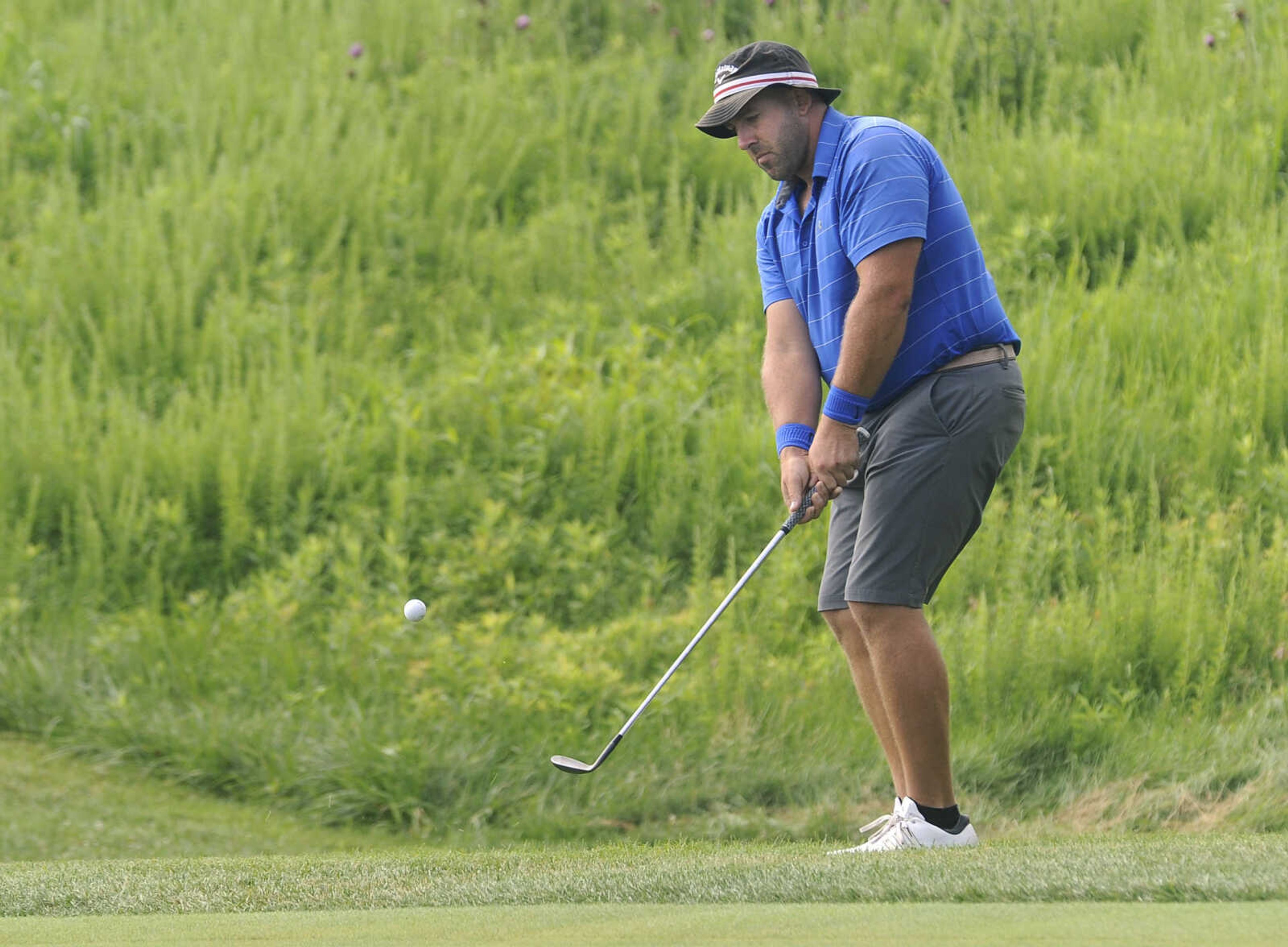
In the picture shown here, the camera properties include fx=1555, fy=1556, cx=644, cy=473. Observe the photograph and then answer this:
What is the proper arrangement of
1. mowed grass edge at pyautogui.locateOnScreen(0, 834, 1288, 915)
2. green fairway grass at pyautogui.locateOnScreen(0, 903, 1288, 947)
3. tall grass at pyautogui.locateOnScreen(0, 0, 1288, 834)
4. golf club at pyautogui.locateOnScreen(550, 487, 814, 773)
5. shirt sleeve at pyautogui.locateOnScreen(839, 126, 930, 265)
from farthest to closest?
tall grass at pyautogui.locateOnScreen(0, 0, 1288, 834)
golf club at pyautogui.locateOnScreen(550, 487, 814, 773)
shirt sleeve at pyautogui.locateOnScreen(839, 126, 930, 265)
mowed grass edge at pyautogui.locateOnScreen(0, 834, 1288, 915)
green fairway grass at pyautogui.locateOnScreen(0, 903, 1288, 947)

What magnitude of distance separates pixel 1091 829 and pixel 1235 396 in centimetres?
245

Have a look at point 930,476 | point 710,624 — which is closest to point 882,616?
point 930,476

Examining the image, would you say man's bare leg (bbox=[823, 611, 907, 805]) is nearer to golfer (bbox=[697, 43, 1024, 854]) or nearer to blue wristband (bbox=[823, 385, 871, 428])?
golfer (bbox=[697, 43, 1024, 854])

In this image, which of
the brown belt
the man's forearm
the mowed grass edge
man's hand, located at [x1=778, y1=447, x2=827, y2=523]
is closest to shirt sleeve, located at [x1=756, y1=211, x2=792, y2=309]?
the man's forearm

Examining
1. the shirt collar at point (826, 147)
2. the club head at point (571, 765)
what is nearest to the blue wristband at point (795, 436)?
the shirt collar at point (826, 147)

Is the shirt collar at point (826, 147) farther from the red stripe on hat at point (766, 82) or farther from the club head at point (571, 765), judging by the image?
the club head at point (571, 765)

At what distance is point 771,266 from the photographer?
14.4 feet

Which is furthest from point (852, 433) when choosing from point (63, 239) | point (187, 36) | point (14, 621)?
point (187, 36)

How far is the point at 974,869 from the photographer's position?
3213 mm

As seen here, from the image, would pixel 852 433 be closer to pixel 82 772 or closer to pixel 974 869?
pixel 974 869

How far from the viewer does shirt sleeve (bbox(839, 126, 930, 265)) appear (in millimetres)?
3807

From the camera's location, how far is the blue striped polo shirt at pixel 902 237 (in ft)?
12.6

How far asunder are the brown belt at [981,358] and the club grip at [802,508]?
1.56ft

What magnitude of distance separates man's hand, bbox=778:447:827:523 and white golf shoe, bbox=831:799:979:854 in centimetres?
79
